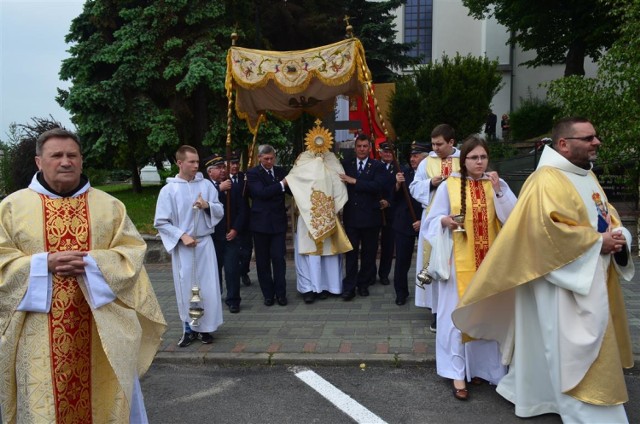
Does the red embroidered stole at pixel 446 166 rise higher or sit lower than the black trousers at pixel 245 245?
higher

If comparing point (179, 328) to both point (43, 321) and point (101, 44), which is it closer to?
point (43, 321)

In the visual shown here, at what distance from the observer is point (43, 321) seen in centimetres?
307

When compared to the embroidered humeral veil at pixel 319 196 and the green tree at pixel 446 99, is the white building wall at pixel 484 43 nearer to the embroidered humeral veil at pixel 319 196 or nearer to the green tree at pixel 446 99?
the green tree at pixel 446 99

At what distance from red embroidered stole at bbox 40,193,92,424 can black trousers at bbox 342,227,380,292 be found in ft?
14.8

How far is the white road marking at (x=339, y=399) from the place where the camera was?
4074 mm

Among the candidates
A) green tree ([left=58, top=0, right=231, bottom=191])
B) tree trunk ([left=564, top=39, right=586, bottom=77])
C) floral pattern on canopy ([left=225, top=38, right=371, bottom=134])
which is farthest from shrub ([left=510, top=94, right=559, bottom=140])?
floral pattern on canopy ([left=225, top=38, right=371, bottom=134])

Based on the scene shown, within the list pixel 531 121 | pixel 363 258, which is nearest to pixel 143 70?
pixel 363 258

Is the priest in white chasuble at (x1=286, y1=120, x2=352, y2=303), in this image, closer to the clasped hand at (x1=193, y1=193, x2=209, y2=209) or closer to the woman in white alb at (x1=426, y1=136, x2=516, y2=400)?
the clasped hand at (x1=193, y1=193, x2=209, y2=209)

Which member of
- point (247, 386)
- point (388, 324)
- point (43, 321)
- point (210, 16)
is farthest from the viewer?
point (210, 16)

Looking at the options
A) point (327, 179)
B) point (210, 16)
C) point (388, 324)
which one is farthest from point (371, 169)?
point (210, 16)

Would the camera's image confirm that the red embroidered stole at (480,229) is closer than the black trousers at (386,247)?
Yes

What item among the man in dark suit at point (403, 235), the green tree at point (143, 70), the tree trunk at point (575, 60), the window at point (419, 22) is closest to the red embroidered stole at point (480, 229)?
the man in dark suit at point (403, 235)

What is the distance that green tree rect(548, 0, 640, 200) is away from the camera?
341 inches

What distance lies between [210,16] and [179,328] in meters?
10.2
